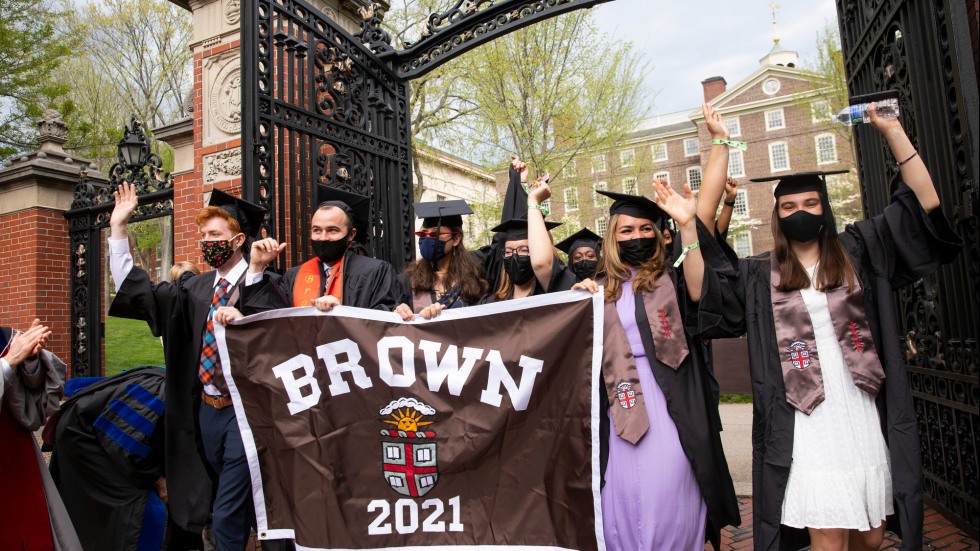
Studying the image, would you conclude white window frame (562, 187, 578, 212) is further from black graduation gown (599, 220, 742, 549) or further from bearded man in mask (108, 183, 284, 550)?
black graduation gown (599, 220, 742, 549)

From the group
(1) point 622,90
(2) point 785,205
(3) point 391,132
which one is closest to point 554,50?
(1) point 622,90

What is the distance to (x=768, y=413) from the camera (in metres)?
3.06

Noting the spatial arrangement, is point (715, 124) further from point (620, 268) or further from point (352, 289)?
point (352, 289)

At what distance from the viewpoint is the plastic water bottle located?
121 inches

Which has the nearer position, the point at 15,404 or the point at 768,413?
the point at 768,413

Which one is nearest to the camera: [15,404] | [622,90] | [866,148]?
[15,404]

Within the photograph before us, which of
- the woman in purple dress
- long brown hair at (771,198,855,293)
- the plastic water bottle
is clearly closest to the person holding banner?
the woman in purple dress

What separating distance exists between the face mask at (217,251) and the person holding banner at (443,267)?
45.9 inches

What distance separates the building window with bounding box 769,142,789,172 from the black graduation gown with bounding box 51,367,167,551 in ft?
145

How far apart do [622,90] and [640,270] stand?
15.7 metres

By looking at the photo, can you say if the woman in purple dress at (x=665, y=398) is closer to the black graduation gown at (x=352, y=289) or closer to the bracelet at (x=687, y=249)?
the bracelet at (x=687, y=249)


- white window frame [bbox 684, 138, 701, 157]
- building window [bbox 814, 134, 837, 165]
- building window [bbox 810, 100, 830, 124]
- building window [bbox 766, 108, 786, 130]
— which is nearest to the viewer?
building window [bbox 810, 100, 830, 124]

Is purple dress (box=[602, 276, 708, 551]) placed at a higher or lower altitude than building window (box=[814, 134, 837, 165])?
lower

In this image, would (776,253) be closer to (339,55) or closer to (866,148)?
(866,148)
